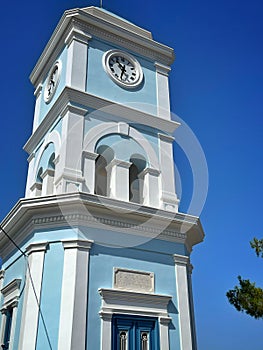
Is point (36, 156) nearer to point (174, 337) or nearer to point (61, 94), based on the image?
point (61, 94)

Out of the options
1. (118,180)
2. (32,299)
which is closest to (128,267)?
(32,299)

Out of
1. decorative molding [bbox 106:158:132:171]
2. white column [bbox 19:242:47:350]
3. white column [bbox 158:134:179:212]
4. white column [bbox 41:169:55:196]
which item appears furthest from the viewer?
white column [bbox 41:169:55:196]

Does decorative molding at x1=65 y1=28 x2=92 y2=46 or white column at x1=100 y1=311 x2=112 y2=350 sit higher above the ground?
decorative molding at x1=65 y1=28 x2=92 y2=46

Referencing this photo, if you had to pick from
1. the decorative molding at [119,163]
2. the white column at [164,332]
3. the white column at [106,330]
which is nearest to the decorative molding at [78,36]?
the decorative molding at [119,163]

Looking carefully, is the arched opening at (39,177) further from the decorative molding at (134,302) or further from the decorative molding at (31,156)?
the decorative molding at (134,302)

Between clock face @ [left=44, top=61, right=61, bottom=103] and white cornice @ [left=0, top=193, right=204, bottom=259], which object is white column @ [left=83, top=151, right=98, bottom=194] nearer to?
white cornice @ [left=0, top=193, right=204, bottom=259]

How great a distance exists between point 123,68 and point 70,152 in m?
3.78

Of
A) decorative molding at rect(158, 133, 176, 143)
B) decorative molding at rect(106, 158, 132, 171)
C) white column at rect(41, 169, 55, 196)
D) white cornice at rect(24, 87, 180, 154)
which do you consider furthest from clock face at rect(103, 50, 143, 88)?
white column at rect(41, 169, 55, 196)

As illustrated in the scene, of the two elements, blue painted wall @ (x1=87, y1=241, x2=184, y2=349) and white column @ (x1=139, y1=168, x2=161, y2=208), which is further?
white column @ (x1=139, y1=168, x2=161, y2=208)

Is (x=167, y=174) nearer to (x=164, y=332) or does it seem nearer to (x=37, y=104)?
(x=164, y=332)

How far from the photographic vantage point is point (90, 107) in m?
11.7

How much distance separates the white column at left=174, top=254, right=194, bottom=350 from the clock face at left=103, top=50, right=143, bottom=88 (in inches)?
215

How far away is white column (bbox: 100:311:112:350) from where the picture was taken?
8.88 m

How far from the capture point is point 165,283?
33.8 ft
